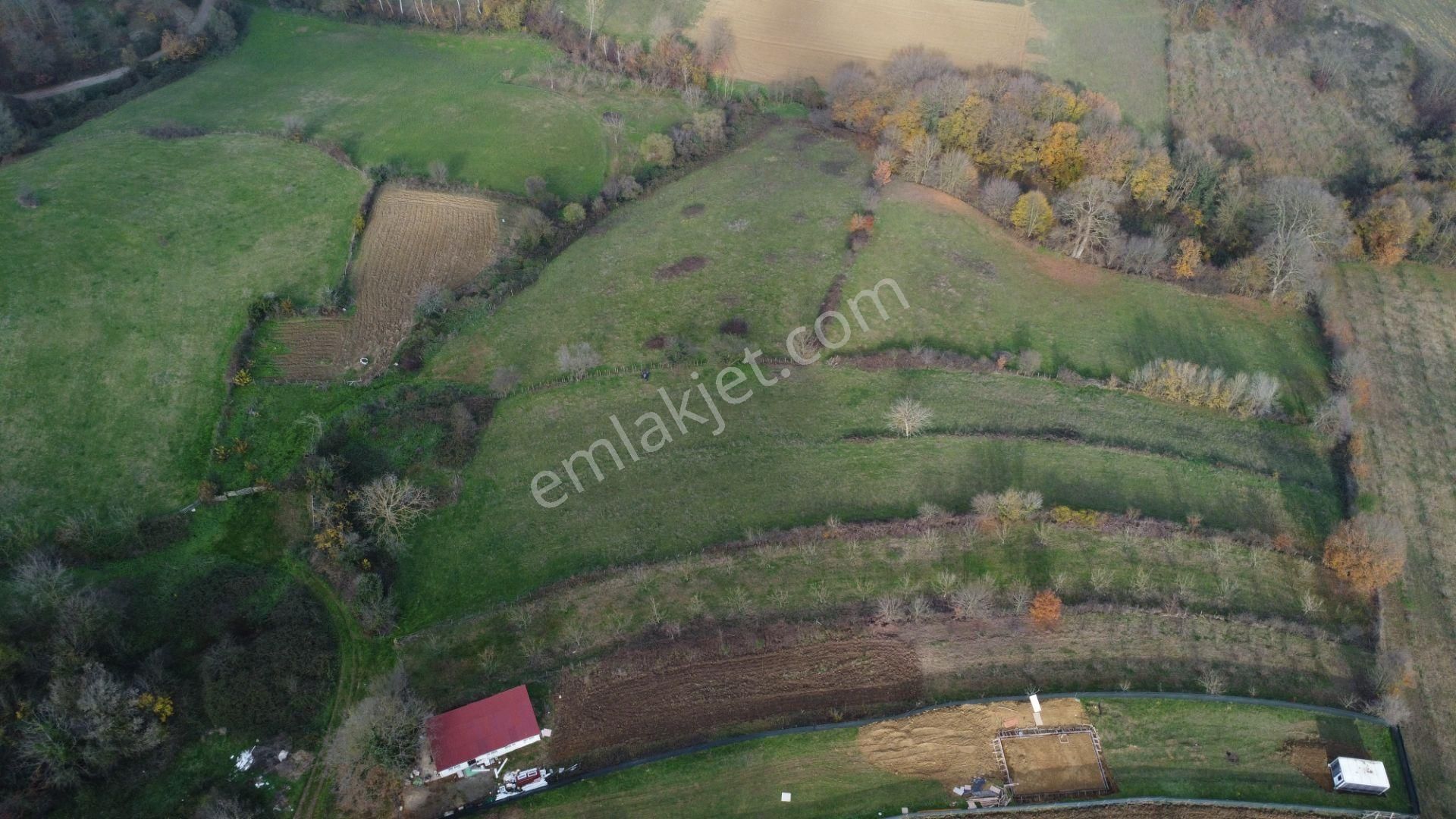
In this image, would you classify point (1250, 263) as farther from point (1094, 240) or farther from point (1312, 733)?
point (1312, 733)

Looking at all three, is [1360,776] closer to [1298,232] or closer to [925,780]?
[925,780]

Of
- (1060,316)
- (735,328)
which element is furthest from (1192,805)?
(735,328)

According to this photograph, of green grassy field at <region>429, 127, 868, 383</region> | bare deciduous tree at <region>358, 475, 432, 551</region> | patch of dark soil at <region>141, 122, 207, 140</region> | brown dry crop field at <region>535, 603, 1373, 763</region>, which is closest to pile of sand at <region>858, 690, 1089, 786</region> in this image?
brown dry crop field at <region>535, 603, 1373, 763</region>

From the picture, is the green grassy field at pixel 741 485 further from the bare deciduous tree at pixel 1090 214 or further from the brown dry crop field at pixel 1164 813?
the bare deciduous tree at pixel 1090 214

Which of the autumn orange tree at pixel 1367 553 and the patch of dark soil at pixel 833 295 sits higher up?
the patch of dark soil at pixel 833 295

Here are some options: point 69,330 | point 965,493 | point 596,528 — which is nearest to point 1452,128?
point 965,493

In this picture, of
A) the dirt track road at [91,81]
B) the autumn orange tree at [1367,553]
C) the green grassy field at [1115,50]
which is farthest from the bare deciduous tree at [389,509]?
the green grassy field at [1115,50]
